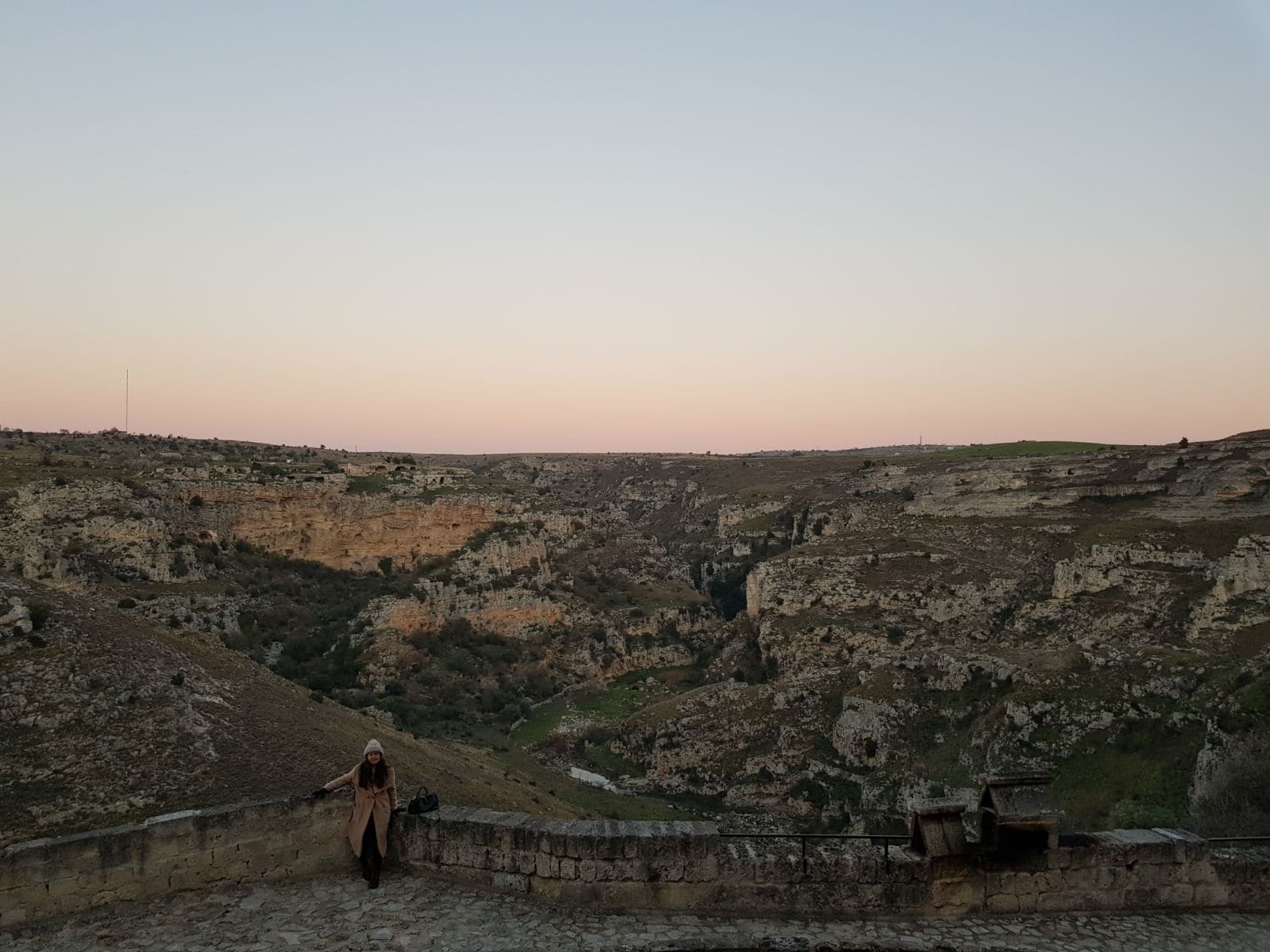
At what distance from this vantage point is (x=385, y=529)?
4981cm

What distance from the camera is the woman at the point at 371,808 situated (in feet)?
25.3

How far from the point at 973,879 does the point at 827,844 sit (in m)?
1.49

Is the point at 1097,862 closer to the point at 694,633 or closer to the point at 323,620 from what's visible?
the point at 323,620

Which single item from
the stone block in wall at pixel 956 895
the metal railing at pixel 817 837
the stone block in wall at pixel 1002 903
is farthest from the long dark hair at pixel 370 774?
the stone block in wall at pixel 1002 903

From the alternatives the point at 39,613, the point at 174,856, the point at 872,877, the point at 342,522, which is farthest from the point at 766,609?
the point at 174,856

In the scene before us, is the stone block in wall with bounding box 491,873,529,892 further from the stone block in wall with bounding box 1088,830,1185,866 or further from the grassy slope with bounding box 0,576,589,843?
the grassy slope with bounding box 0,576,589,843

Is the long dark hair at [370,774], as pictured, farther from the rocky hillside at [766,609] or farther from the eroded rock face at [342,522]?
the eroded rock face at [342,522]

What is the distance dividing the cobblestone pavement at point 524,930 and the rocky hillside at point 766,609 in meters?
11.0

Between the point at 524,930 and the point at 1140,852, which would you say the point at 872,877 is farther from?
the point at 524,930

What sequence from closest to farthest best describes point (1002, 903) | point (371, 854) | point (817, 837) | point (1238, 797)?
point (1002, 903), point (817, 837), point (371, 854), point (1238, 797)

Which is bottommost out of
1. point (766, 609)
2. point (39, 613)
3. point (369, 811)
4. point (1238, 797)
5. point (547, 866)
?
point (766, 609)

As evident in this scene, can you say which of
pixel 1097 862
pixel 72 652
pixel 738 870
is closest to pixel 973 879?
pixel 1097 862

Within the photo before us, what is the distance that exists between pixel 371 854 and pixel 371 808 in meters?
0.41

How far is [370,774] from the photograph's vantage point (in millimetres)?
7914
